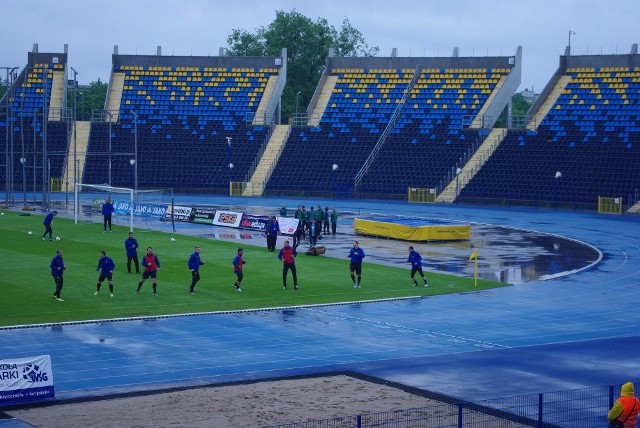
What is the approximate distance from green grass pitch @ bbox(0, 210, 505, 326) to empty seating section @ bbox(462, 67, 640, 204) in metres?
30.0

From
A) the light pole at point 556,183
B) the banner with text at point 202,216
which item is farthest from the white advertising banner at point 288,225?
the light pole at point 556,183

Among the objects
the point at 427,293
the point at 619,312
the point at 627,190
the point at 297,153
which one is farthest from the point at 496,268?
the point at 297,153

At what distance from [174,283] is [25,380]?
16.0 m

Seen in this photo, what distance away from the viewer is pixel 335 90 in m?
92.6

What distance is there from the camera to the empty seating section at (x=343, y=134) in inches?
3292

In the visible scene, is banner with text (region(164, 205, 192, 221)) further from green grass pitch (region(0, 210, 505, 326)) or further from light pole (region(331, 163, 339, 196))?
light pole (region(331, 163, 339, 196))

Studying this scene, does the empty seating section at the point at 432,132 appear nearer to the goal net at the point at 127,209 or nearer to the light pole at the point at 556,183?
the light pole at the point at 556,183

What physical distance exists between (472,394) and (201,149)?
2707 inches

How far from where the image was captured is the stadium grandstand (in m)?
76.2

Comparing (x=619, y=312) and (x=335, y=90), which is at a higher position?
(x=335, y=90)

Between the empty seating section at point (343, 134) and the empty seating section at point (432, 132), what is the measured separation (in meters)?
1.66

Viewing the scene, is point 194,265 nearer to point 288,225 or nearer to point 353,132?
point 288,225

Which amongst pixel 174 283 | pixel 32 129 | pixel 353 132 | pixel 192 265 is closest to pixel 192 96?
pixel 32 129

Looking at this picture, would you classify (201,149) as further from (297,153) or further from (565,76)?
(565,76)
